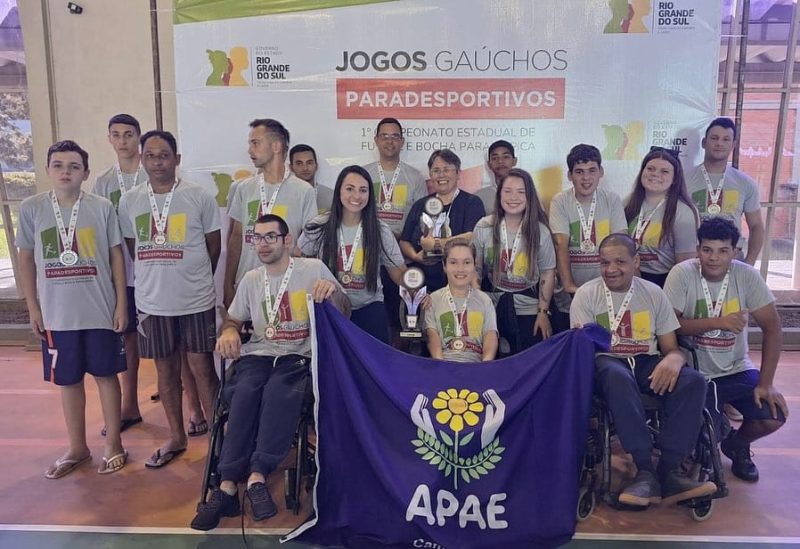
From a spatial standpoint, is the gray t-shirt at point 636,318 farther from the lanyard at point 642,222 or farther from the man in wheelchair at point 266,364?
the man in wheelchair at point 266,364

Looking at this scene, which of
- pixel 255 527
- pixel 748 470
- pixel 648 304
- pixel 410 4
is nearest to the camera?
pixel 255 527

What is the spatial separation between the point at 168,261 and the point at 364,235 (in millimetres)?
1039

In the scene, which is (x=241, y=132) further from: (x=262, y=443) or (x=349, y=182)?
(x=262, y=443)

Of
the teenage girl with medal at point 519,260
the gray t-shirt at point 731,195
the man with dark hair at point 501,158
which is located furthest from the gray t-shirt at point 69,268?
the gray t-shirt at point 731,195

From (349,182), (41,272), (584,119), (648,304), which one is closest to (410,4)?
(584,119)

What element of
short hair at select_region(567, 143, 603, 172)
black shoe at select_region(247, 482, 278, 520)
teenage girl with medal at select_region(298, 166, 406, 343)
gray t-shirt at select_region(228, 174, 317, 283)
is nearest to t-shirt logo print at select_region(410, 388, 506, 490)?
black shoe at select_region(247, 482, 278, 520)

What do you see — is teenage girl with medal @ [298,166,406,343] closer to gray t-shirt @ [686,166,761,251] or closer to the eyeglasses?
the eyeglasses

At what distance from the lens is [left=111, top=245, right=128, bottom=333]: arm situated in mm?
3125

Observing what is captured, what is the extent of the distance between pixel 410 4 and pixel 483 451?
3114 millimetres

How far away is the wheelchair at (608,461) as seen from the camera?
260cm

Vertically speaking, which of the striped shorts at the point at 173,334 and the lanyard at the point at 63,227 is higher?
the lanyard at the point at 63,227

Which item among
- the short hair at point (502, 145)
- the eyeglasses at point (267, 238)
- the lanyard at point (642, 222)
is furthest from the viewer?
the short hair at point (502, 145)

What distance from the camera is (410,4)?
4125mm

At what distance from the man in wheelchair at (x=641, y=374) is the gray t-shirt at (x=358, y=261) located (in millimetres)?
999
